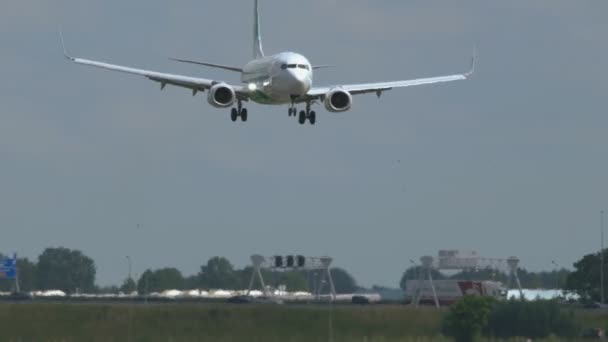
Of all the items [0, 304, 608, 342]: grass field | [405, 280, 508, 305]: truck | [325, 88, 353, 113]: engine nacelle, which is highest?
[325, 88, 353, 113]: engine nacelle

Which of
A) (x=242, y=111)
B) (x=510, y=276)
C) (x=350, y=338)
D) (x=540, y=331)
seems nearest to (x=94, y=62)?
(x=242, y=111)

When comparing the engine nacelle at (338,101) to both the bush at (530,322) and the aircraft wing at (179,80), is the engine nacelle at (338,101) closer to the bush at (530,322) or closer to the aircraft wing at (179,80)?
the aircraft wing at (179,80)

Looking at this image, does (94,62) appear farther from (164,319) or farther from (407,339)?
(407,339)

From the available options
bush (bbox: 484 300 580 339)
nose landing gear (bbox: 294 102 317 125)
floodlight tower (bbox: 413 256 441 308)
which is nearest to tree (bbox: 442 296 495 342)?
bush (bbox: 484 300 580 339)

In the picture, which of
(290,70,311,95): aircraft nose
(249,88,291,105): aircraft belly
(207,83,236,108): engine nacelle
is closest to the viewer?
(290,70,311,95): aircraft nose

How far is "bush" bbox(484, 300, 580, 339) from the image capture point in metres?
132

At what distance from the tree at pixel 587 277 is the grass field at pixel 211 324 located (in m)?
62.6

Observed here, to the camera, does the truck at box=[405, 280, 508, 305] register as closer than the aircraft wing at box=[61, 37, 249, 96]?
No

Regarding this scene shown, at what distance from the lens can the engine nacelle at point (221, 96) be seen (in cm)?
11138

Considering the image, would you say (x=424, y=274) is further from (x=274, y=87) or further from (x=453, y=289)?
(x=274, y=87)

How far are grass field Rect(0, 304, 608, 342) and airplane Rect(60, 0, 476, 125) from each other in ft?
53.7

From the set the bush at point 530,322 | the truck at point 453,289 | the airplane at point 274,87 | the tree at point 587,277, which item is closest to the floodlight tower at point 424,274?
the truck at point 453,289

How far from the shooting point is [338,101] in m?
112

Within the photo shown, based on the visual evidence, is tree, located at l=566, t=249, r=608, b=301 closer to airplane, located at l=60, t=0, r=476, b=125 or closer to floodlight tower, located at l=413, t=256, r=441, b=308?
floodlight tower, located at l=413, t=256, r=441, b=308
